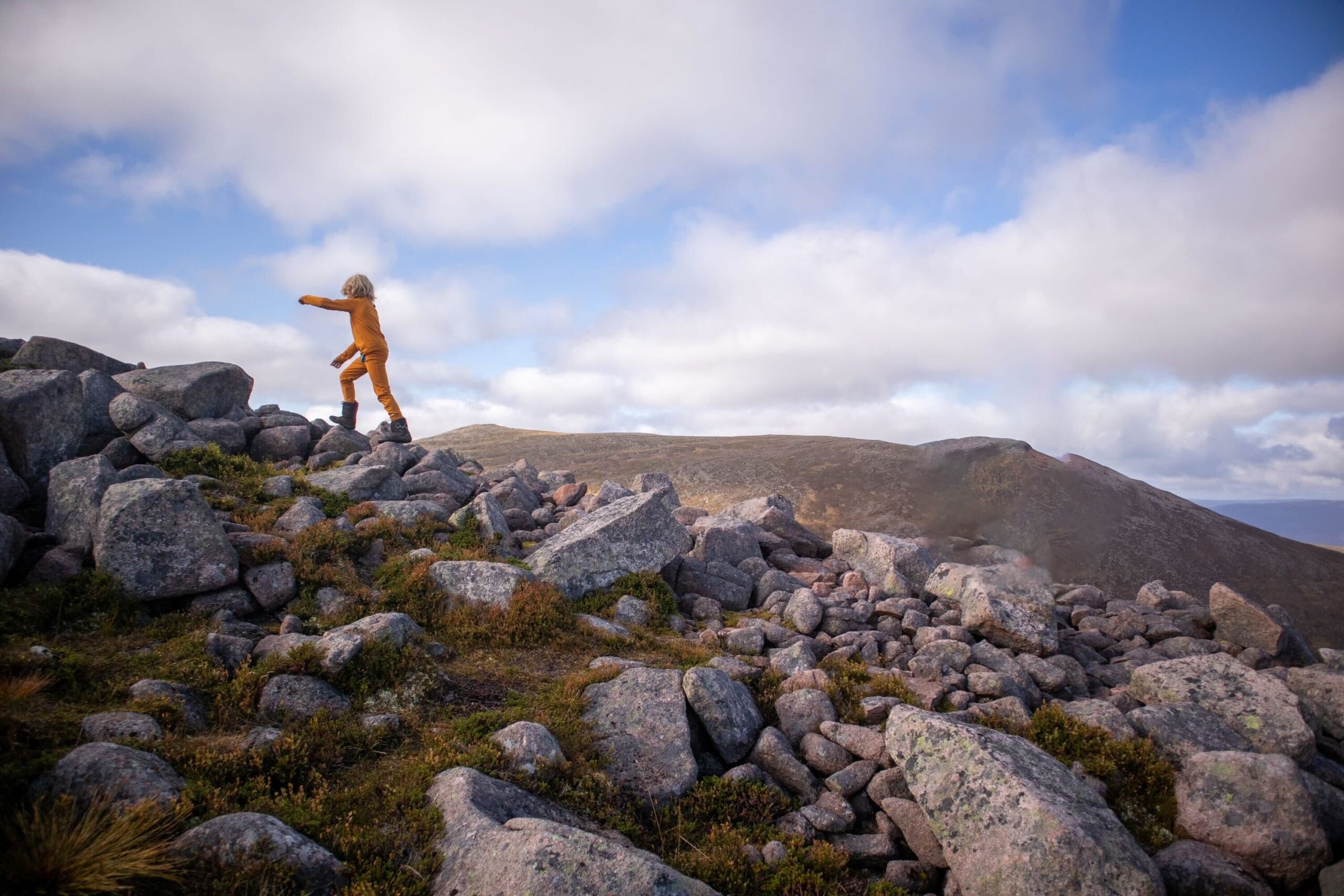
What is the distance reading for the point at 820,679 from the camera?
900cm

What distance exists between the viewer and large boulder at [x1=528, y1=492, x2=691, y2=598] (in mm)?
11891

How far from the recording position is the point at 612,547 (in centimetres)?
1245

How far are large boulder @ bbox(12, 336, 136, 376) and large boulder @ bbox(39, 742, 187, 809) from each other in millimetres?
14098

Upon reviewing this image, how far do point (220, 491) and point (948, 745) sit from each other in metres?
14.0

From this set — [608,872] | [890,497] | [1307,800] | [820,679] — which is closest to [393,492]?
[820,679]

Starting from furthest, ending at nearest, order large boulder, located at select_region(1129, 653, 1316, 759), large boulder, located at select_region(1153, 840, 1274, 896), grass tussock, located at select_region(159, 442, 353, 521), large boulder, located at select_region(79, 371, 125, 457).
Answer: large boulder, located at select_region(79, 371, 125, 457) < grass tussock, located at select_region(159, 442, 353, 521) < large boulder, located at select_region(1129, 653, 1316, 759) < large boulder, located at select_region(1153, 840, 1274, 896)

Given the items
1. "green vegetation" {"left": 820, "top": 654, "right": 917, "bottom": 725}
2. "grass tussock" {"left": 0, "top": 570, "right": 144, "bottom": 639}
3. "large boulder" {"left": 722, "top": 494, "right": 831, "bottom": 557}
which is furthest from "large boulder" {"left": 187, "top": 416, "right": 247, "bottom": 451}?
"green vegetation" {"left": 820, "top": 654, "right": 917, "bottom": 725}

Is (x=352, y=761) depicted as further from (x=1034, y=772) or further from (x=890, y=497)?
(x=890, y=497)

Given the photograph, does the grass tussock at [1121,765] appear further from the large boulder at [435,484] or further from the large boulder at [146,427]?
the large boulder at [146,427]

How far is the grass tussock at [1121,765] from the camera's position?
705cm

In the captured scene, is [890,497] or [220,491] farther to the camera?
[890,497]

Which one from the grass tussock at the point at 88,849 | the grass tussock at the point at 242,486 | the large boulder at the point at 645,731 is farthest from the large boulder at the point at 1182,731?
the grass tussock at the point at 242,486

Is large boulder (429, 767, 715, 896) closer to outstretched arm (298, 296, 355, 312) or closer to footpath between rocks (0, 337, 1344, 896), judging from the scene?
footpath between rocks (0, 337, 1344, 896)

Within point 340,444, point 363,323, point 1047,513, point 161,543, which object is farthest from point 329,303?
point 1047,513
